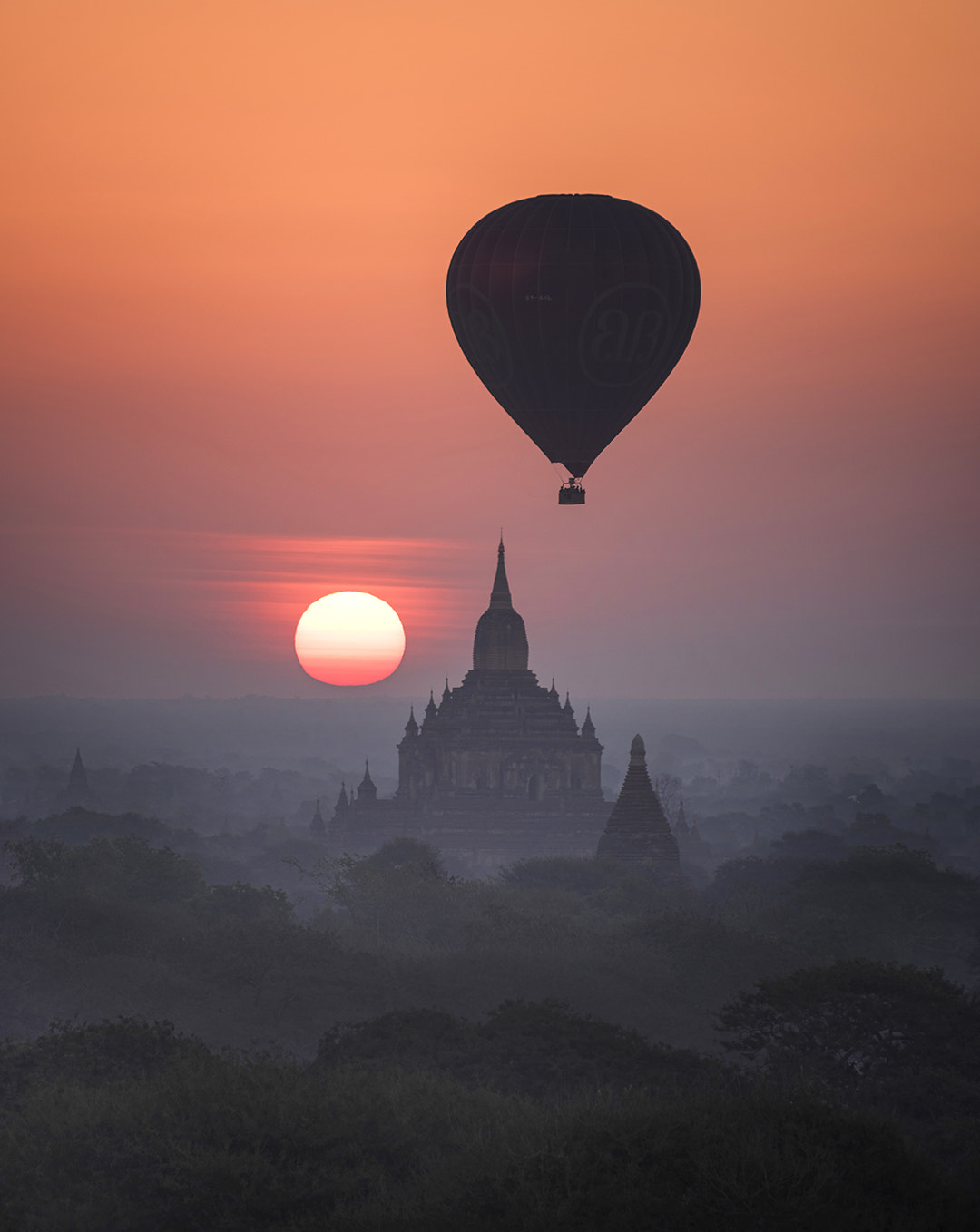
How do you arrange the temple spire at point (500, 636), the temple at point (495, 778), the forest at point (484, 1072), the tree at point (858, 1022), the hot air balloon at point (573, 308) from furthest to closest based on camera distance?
the temple spire at point (500, 636) < the temple at point (495, 778) < the hot air balloon at point (573, 308) < the tree at point (858, 1022) < the forest at point (484, 1072)

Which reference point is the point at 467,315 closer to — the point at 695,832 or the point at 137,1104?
the point at 137,1104

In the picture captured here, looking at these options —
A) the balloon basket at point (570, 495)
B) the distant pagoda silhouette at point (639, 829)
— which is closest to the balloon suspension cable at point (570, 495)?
the balloon basket at point (570, 495)

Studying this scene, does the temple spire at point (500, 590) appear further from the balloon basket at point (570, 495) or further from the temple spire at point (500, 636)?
the balloon basket at point (570, 495)

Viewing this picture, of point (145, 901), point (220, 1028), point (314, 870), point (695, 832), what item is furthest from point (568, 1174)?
point (695, 832)

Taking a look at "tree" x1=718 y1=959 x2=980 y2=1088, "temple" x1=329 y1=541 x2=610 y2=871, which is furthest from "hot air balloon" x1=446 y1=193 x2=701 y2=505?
"temple" x1=329 y1=541 x2=610 y2=871

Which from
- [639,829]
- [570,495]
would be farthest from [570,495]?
[639,829]
